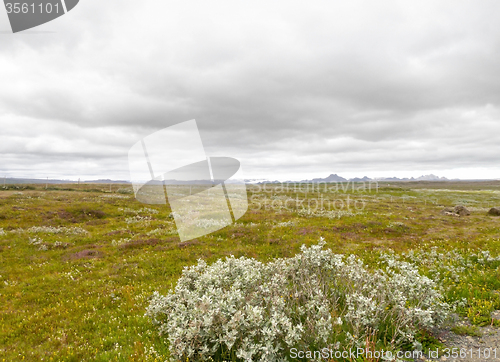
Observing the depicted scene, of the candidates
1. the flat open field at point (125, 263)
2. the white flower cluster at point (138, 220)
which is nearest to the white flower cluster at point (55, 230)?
the flat open field at point (125, 263)

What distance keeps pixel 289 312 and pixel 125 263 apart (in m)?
14.6

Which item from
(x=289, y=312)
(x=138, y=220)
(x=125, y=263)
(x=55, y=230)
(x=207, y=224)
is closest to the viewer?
(x=289, y=312)

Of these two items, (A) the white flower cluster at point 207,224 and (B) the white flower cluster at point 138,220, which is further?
(B) the white flower cluster at point 138,220

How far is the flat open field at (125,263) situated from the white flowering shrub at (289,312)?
1.08 meters

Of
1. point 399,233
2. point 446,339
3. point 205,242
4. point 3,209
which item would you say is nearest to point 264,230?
point 205,242

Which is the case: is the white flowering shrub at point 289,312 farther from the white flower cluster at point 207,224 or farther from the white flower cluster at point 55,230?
the white flower cluster at point 55,230

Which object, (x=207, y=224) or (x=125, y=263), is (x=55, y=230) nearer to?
(x=125, y=263)

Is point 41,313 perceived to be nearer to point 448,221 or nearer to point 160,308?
point 160,308

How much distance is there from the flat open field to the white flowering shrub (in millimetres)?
1082

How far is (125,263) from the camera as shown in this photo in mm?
17734

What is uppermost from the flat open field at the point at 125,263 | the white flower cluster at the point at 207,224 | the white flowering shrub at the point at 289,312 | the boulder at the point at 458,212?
the white flowering shrub at the point at 289,312

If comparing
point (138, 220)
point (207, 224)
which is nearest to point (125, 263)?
point (207, 224)

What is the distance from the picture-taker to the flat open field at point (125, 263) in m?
8.34

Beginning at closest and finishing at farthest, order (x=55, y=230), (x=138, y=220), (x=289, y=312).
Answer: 1. (x=289, y=312)
2. (x=55, y=230)
3. (x=138, y=220)
